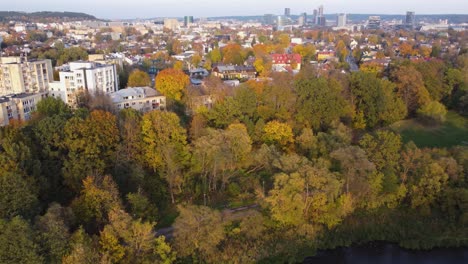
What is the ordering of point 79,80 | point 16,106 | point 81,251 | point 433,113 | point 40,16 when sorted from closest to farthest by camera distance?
point 81,251 < point 16,106 < point 433,113 < point 79,80 < point 40,16

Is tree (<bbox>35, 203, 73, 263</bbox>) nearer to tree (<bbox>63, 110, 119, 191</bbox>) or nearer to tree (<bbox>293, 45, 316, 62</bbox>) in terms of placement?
tree (<bbox>63, 110, 119, 191</bbox>)

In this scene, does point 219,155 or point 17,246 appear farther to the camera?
point 219,155

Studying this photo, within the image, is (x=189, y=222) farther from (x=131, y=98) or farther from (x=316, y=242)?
(x=131, y=98)

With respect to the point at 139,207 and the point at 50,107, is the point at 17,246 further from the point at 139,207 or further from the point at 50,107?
the point at 50,107

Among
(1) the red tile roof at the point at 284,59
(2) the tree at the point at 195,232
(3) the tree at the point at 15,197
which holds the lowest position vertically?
(2) the tree at the point at 195,232

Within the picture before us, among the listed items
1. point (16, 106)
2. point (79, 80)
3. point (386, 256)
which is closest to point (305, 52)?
point (79, 80)

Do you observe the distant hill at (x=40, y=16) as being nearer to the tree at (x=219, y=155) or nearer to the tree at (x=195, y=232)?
the tree at (x=219, y=155)

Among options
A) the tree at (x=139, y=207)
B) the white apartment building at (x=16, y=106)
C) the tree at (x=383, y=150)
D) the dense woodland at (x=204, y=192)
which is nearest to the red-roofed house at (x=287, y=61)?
the dense woodland at (x=204, y=192)
